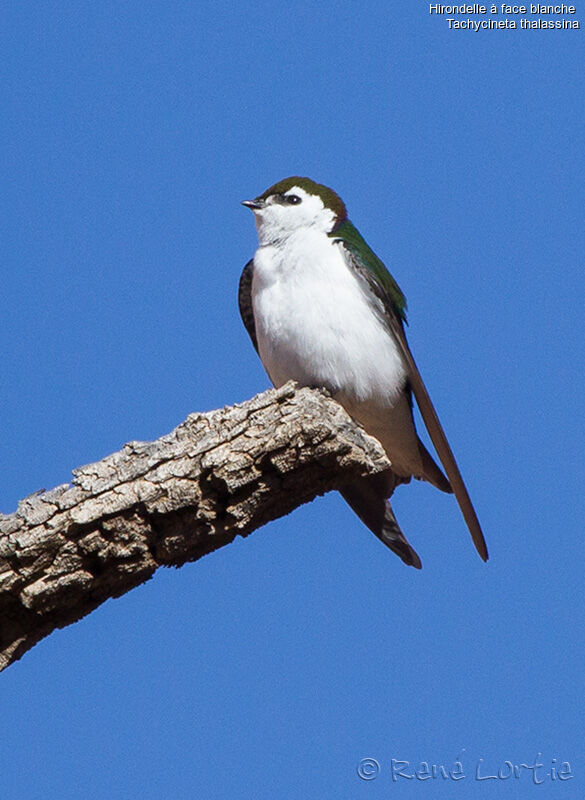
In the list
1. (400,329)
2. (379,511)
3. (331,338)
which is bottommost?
(379,511)

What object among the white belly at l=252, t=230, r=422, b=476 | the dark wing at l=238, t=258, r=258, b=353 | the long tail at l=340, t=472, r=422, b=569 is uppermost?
the dark wing at l=238, t=258, r=258, b=353

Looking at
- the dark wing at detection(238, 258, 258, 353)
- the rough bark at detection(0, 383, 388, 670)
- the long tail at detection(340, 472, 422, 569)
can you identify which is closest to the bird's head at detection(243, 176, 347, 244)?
the dark wing at detection(238, 258, 258, 353)

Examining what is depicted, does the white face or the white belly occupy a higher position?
the white face

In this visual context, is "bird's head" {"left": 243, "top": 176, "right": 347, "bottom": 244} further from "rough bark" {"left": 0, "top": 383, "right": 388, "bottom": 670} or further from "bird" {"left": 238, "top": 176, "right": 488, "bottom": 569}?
"rough bark" {"left": 0, "top": 383, "right": 388, "bottom": 670}

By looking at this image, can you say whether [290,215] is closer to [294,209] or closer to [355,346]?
[294,209]

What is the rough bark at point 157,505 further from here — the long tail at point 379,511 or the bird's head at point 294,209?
the bird's head at point 294,209

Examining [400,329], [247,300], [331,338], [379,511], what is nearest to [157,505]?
[331,338]

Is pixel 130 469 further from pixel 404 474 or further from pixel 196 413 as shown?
pixel 404 474

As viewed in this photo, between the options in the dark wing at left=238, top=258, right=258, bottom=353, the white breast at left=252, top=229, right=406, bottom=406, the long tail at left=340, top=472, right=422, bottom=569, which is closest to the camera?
the white breast at left=252, top=229, right=406, bottom=406
